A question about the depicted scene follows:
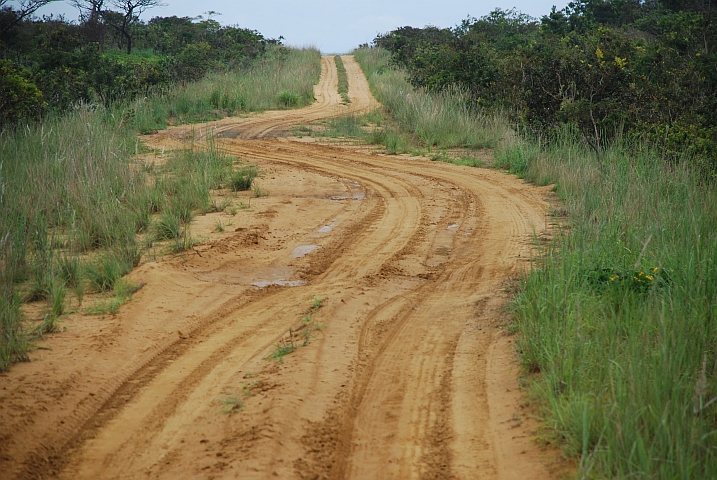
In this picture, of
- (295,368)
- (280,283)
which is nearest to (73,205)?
(280,283)

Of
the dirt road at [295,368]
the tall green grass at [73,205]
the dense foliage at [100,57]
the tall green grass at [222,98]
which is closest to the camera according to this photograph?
the dirt road at [295,368]

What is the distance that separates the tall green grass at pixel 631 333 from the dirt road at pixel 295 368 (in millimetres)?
293

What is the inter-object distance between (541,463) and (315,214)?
18.8 feet

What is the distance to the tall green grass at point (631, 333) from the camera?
279 cm

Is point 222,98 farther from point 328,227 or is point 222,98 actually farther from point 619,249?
point 619,249

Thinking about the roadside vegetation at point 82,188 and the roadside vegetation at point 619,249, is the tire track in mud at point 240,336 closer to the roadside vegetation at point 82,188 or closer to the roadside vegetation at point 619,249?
the roadside vegetation at point 82,188

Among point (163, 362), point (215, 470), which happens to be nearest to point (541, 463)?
point (215, 470)

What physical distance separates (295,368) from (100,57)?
18684mm

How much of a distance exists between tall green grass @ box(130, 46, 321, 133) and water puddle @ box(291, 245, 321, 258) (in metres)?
9.19

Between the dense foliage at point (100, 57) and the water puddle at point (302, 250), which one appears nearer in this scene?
the water puddle at point (302, 250)

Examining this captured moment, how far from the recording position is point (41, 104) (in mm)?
11133

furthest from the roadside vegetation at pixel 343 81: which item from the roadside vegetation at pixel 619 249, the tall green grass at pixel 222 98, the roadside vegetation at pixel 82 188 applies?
the roadside vegetation at pixel 619 249

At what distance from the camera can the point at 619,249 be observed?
17.5ft

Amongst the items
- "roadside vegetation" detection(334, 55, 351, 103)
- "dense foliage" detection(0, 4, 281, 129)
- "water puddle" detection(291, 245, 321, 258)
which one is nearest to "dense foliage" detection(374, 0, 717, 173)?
"water puddle" detection(291, 245, 321, 258)
